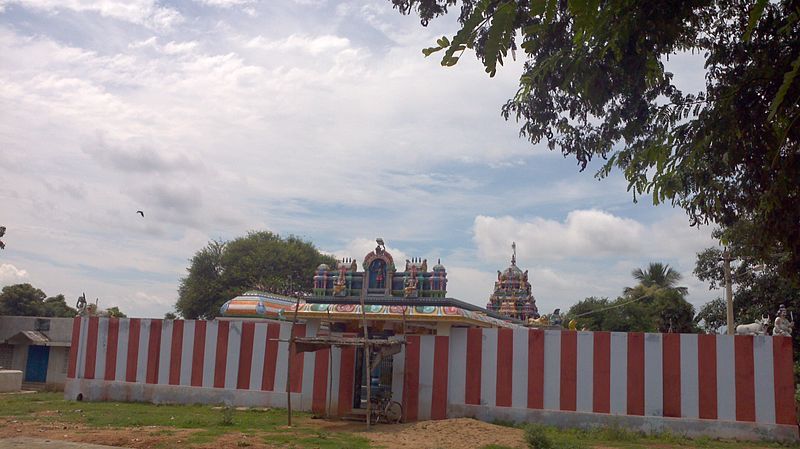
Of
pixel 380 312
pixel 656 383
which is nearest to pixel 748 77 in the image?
pixel 656 383

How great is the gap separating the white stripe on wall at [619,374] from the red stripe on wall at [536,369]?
174 centimetres

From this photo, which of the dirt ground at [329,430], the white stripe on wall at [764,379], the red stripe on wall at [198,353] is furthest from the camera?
the red stripe on wall at [198,353]

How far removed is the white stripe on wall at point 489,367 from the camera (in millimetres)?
18219

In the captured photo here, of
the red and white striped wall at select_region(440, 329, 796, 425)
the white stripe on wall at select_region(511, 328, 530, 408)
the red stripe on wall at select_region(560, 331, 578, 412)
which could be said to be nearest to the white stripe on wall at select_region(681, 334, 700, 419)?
the red and white striped wall at select_region(440, 329, 796, 425)

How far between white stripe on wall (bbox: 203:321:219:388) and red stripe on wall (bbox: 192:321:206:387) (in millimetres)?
103

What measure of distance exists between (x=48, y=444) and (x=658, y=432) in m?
13.4

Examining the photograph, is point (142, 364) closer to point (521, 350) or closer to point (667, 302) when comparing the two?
point (521, 350)

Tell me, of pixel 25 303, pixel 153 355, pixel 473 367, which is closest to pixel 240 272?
pixel 25 303

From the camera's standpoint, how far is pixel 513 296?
39312mm

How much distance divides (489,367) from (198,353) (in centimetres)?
890

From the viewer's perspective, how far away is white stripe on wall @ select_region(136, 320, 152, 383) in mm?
21359

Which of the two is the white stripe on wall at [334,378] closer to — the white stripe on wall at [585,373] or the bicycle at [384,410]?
the bicycle at [384,410]

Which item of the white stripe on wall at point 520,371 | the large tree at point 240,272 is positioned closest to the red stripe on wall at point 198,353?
the white stripe on wall at point 520,371

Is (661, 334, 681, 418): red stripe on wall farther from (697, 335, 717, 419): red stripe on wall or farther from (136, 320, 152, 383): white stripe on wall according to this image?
(136, 320, 152, 383): white stripe on wall
